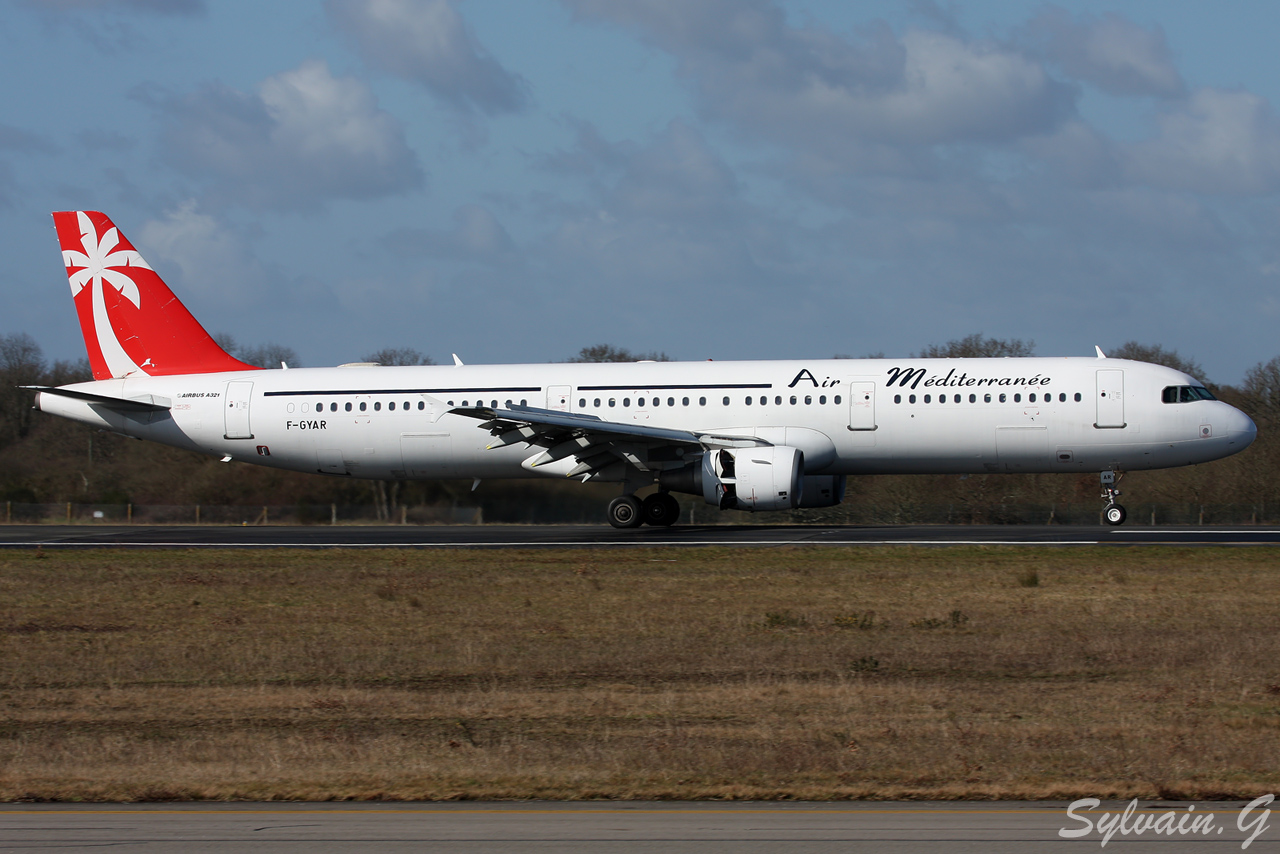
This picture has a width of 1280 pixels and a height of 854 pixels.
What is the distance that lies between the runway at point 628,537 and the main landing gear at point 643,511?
0.95 ft

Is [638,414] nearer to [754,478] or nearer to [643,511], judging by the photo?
[643,511]

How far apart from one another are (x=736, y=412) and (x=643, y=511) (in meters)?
3.37

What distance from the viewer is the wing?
87.8ft

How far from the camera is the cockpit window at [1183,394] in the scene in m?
27.0

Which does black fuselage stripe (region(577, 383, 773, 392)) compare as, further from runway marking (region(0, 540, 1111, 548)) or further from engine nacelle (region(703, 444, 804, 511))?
runway marking (region(0, 540, 1111, 548))

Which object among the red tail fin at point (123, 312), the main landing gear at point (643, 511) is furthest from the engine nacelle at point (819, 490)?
the red tail fin at point (123, 312)

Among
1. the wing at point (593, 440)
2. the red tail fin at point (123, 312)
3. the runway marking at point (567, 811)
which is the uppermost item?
the red tail fin at point (123, 312)

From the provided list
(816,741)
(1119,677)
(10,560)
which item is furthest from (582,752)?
(10,560)

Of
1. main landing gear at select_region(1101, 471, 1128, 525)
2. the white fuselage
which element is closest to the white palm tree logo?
the white fuselage

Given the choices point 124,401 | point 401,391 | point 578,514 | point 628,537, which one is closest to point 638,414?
point 628,537

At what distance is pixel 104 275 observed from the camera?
1280 inches

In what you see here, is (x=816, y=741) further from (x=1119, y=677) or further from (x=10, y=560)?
(x=10, y=560)

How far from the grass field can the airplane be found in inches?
280

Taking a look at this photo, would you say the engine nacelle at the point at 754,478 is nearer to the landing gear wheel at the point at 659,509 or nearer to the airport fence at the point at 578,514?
the landing gear wheel at the point at 659,509
